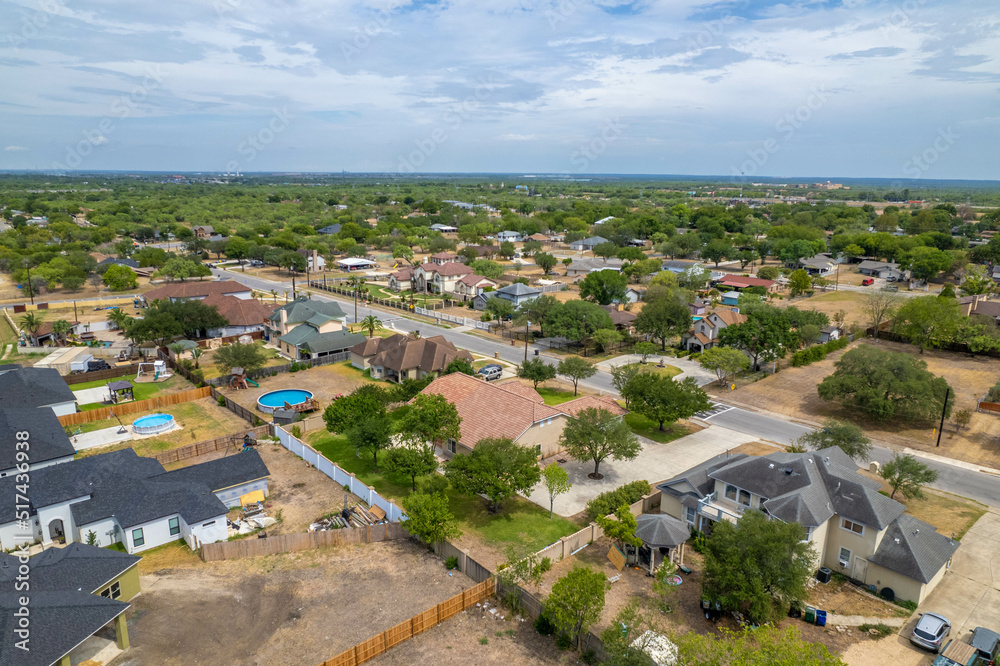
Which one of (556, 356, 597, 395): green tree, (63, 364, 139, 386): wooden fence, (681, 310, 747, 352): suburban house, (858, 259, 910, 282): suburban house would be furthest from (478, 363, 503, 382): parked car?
(858, 259, 910, 282): suburban house

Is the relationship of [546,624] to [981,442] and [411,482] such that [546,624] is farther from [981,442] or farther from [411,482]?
[981,442]

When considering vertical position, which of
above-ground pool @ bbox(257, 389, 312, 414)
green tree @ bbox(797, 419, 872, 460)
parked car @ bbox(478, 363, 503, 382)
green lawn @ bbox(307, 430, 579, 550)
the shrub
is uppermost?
green tree @ bbox(797, 419, 872, 460)

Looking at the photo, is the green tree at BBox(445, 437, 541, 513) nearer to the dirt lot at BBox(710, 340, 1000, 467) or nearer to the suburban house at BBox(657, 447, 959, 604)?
the suburban house at BBox(657, 447, 959, 604)

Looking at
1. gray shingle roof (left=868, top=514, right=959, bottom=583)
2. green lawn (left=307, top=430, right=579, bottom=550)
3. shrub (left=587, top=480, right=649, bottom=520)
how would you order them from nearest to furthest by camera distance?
gray shingle roof (left=868, top=514, right=959, bottom=583) < green lawn (left=307, top=430, right=579, bottom=550) < shrub (left=587, top=480, right=649, bottom=520)

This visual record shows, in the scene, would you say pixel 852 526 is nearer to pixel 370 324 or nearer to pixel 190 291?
pixel 370 324

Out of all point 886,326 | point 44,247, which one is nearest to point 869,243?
point 886,326

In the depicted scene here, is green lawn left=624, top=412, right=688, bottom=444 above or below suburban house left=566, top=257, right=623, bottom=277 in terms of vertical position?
below
